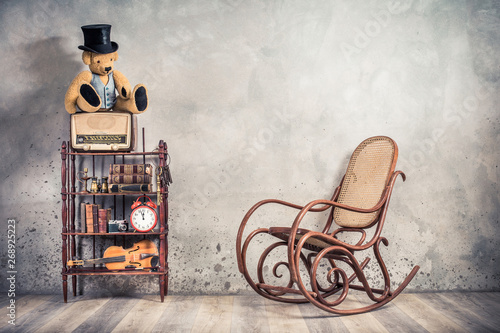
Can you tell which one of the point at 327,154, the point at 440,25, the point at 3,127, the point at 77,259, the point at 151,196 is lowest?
the point at 77,259

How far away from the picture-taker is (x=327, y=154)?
10.0 ft

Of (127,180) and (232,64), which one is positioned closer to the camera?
(127,180)

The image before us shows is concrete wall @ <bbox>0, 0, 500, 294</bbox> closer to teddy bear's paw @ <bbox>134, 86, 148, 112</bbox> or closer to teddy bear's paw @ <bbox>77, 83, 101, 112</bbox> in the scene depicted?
teddy bear's paw @ <bbox>134, 86, 148, 112</bbox>

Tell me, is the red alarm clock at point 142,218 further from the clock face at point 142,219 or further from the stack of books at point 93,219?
the stack of books at point 93,219

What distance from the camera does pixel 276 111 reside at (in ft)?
10.1

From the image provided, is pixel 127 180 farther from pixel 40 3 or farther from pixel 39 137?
pixel 40 3

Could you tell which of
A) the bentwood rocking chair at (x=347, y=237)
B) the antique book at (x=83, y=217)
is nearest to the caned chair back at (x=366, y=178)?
the bentwood rocking chair at (x=347, y=237)

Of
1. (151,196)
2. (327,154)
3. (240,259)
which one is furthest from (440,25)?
(151,196)

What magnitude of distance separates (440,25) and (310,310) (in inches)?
90.5

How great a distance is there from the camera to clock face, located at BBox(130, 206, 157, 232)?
2736 mm

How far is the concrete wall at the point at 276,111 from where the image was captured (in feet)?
9.92

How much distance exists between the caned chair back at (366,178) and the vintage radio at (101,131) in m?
1.51

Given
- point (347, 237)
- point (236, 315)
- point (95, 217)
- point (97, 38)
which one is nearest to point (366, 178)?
point (347, 237)

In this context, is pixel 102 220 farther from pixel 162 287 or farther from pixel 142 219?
pixel 162 287
